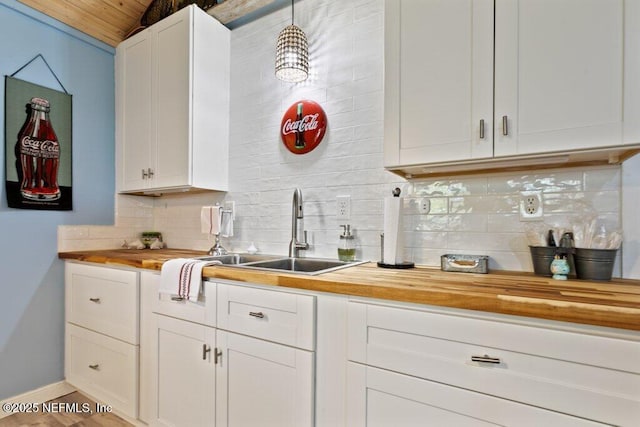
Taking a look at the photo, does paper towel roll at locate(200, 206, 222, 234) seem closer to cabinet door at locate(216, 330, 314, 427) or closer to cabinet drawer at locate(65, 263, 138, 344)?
cabinet drawer at locate(65, 263, 138, 344)

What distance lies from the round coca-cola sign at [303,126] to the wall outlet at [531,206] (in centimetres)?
110

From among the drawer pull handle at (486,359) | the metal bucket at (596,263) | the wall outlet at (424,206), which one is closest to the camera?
the drawer pull handle at (486,359)

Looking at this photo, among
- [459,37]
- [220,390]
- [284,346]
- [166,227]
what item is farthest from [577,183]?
[166,227]

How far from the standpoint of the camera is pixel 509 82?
1.22 m

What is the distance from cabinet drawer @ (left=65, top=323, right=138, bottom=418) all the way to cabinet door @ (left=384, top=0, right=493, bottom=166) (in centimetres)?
178

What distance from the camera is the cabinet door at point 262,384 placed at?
124 centimetres

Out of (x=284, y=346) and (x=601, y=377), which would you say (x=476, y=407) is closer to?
(x=601, y=377)

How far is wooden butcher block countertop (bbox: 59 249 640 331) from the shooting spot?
2.76ft

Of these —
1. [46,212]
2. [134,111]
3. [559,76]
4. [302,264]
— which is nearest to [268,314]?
[302,264]

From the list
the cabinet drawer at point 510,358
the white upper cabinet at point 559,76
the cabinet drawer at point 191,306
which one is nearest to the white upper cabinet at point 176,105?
the cabinet drawer at point 191,306

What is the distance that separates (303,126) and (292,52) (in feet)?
1.35

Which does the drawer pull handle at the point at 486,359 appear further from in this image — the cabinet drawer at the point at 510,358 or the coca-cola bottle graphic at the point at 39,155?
the coca-cola bottle graphic at the point at 39,155

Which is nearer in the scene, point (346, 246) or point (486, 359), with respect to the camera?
point (486, 359)

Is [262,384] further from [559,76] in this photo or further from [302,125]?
[559,76]
